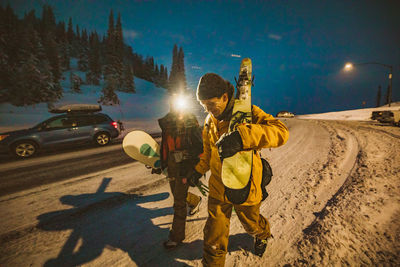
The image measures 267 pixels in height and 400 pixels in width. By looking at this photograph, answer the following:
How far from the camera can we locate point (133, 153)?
2.88m

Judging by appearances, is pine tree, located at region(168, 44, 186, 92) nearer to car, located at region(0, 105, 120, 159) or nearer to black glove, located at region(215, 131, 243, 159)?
car, located at region(0, 105, 120, 159)

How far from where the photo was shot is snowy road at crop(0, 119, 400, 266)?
1.88 metres

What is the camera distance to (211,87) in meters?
1.52

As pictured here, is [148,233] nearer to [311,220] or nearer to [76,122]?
[311,220]

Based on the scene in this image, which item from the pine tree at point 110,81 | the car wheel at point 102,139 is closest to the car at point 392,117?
the car wheel at point 102,139

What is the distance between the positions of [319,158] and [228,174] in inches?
195

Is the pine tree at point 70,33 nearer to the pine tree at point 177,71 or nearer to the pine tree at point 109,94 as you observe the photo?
the pine tree at point 177,71

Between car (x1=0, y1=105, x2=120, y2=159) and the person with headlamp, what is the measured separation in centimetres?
796

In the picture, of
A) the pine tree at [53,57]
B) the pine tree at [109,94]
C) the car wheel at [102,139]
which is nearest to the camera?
the car wheel at [102,139]

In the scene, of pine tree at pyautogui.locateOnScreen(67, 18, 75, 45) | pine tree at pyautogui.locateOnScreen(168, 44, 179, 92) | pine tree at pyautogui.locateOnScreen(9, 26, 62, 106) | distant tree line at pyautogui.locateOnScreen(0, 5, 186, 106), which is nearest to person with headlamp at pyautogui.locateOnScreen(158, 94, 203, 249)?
distant tree line at pyautogui.locateOnScreen(0, 5, 186, 106)

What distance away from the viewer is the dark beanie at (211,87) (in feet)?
4.99

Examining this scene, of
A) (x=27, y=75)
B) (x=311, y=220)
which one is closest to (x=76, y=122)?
(x=311, y=220)

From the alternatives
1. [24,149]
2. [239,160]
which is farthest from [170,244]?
[24,149]

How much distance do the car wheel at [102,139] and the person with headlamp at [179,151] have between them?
7.95 meters
